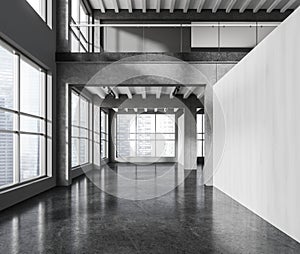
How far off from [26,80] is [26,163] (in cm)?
166

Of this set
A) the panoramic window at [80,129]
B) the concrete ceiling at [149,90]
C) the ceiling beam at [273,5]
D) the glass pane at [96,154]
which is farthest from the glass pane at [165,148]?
the ceiling beam at [273,5]

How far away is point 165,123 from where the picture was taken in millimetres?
22984

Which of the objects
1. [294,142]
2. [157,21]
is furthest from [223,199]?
[157,21]

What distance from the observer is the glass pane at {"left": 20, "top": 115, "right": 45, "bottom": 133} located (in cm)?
739

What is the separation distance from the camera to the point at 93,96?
15.8m

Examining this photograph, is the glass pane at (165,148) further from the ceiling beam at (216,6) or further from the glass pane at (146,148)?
the ceiling beam at (216,6)

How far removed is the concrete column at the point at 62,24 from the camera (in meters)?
9.44

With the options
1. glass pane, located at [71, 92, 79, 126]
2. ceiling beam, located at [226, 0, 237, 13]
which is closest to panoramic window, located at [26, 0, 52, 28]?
glass pane, located at [71, 92, 79, 126]

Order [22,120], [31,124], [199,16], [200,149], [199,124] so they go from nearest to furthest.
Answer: [22,120] < [31,124] < [199,16] < [200,149] < [199,124]

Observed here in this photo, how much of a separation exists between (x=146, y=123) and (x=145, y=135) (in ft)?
2.43

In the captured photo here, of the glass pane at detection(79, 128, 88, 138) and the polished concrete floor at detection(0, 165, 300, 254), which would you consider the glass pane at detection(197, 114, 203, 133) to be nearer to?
the glass pane at detection(79, 128, 88, 138)

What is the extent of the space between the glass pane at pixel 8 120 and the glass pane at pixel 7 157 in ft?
0.40

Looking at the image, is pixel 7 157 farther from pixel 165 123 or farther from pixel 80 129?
pixel 165 123

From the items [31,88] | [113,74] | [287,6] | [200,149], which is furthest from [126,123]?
[31,88]
